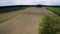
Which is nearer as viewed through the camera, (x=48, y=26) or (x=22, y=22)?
(x=48, y=26)

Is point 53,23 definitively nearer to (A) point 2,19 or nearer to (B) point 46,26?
(B) point 46,26

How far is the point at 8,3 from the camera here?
200 inches

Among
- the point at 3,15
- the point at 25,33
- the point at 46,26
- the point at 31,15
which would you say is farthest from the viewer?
the point at 31,15

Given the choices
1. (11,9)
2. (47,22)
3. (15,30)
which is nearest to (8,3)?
(11,9)

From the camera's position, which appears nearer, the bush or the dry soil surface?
the bush

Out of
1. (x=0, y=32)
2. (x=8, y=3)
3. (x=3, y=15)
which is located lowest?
(x=0, y=32)

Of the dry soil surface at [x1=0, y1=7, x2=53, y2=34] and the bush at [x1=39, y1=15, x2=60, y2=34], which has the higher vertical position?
the bush at [x1=39, y1=15, x2=60, y2=34]

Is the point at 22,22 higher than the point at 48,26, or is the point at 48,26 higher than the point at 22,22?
the point at 48,26

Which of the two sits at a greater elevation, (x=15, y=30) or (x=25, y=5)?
(x=25, y=5)

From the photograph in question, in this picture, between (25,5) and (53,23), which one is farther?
(25,5)

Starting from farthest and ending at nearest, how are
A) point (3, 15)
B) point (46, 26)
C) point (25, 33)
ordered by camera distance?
1. point (3, 15)
2. point (25, 33)
3. point (46, 26)

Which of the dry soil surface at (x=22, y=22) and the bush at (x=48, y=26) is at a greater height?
the bush at (x=48, y=26)

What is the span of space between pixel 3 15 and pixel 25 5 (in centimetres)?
68

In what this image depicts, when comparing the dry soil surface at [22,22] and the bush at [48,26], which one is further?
the dry soil surface at [22,22]
